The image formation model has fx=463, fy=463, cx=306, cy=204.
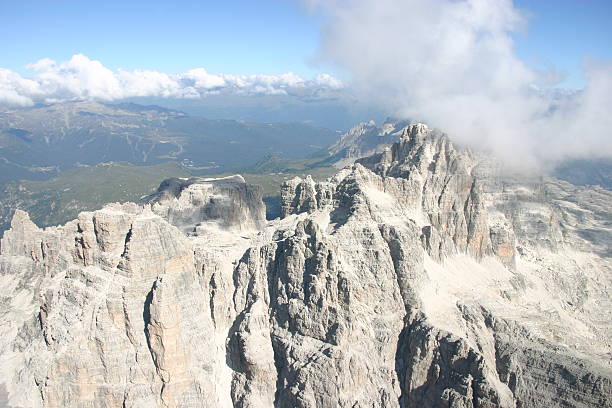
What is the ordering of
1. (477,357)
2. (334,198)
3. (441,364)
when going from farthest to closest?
(334,198) → (441,364) → (477,357)

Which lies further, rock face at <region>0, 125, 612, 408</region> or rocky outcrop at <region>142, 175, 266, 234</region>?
rocky outcrop at <region>142, 175, 266, 234</region>

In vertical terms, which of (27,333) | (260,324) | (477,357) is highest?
(477,357)

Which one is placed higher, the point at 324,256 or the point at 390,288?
the point at 324,256

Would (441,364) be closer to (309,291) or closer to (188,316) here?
(309,291)

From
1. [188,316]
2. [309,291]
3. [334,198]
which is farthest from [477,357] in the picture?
[334,198]

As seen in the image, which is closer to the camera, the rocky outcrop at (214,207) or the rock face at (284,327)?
the rock face at (284,327)

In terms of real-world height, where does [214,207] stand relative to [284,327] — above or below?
above

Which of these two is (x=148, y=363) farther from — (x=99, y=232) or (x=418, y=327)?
(x=418, y=327)

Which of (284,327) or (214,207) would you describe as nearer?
(284,327)

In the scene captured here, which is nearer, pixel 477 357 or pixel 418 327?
pixel 477 357

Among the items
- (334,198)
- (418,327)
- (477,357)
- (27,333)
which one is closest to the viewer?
(477,357)
